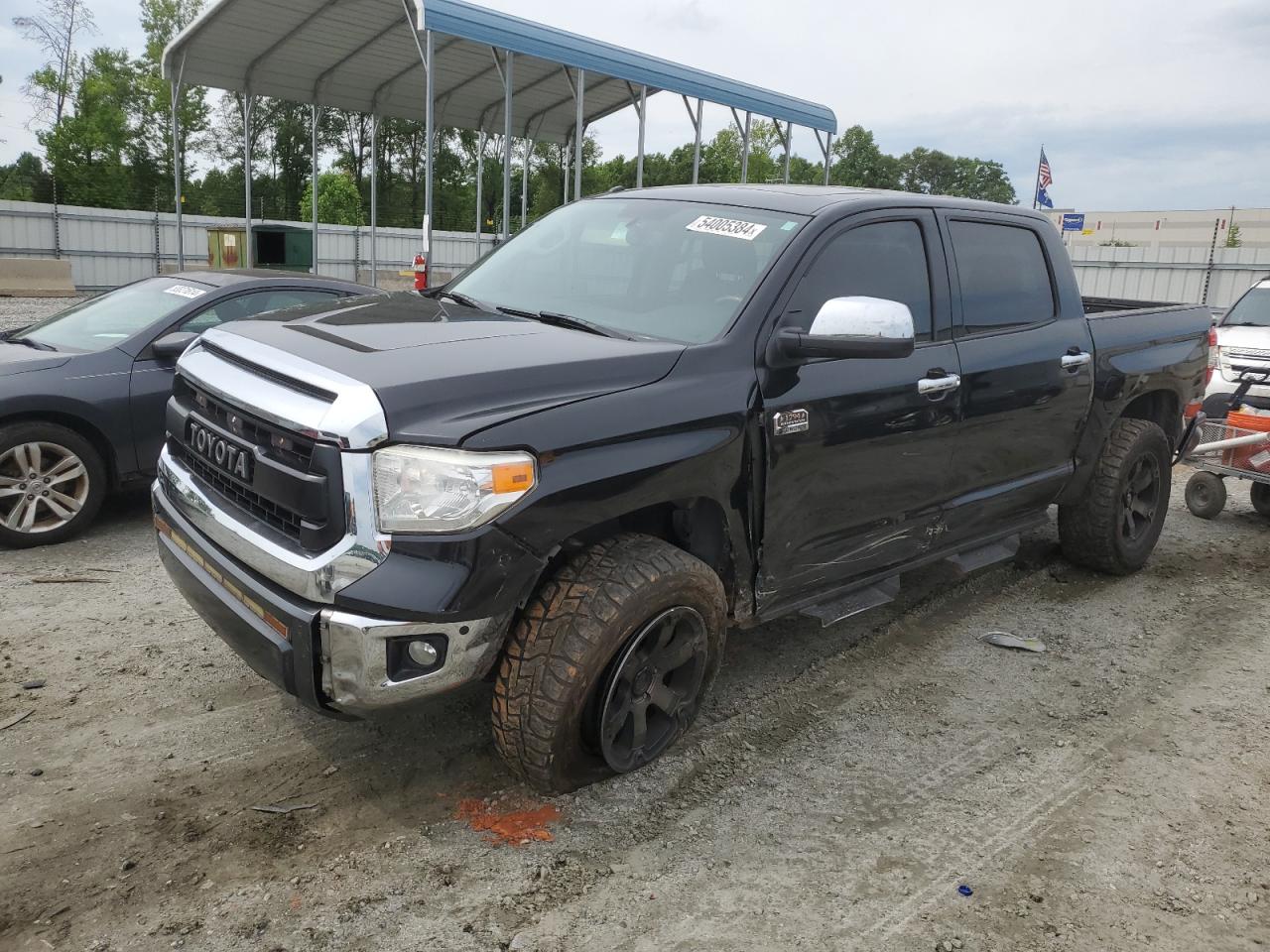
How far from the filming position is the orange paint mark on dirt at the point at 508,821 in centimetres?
289

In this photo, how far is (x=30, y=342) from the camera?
584cm

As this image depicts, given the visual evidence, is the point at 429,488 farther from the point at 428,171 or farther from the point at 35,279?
the point at 35,279

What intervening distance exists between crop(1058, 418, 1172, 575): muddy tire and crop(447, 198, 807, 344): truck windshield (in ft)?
8.83

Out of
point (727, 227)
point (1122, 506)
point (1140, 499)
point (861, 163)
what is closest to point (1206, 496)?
point (1140, 499)

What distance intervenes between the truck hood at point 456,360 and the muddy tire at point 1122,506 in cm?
313

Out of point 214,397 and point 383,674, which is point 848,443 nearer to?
point 383,674

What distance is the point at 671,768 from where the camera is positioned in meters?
3.30

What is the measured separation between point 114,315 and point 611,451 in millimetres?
4504

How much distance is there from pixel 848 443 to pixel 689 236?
987 mm

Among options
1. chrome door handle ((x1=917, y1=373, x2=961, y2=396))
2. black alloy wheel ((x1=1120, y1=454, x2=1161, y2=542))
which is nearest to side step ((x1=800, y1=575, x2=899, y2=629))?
chrome door handle ((x1=917, y1=373, x2=961, y2=396))

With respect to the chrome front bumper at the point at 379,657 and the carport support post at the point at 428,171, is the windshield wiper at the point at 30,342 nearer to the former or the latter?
the chrome front bumper at the point at 379,657

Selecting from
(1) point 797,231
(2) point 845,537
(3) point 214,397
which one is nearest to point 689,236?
(1) point 797,231

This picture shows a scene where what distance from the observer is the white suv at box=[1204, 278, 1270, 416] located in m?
6.97

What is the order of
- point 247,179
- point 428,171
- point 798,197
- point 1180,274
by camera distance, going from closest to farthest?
point 798,197, point 428,171, point 247,179, point 1180,274
